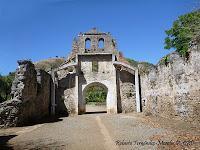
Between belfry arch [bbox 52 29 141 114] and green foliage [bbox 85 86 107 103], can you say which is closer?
belfry arch [bbox 52 29 141 114]

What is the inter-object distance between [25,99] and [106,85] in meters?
8.91

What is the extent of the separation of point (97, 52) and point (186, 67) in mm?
11722

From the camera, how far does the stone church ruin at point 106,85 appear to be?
11.9 meters

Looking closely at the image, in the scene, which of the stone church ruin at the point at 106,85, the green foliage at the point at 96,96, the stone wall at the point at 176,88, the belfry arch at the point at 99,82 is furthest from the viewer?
the green foliage at the point at 96,96

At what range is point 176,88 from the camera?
12.8 m

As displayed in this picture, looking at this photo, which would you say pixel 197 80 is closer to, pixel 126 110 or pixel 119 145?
pixel 119 145

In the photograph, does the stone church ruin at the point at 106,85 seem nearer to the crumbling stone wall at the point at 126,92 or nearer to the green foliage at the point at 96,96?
the crumbling stone wall at the point at 126,92

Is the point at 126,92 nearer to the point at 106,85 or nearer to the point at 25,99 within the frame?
the point at 106,85

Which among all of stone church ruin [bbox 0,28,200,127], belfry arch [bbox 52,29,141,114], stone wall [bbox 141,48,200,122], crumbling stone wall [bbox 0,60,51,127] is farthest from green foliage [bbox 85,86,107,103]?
stone wall [bbox 141,48,200,122]

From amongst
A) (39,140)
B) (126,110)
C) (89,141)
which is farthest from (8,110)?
(126,110)

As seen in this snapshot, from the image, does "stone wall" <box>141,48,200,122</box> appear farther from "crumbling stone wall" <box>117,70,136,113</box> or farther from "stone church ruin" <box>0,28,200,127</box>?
"crumbling stone wall" <box>117,70,136,113</box>

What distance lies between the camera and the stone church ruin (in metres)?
11.9

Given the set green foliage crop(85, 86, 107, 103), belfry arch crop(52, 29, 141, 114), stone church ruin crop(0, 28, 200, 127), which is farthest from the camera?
green foliage crop(85, 86, 107, 103)

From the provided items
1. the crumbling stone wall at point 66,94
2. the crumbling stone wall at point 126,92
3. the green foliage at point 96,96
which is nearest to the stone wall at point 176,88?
the crumbling stone wall at point 126,92
